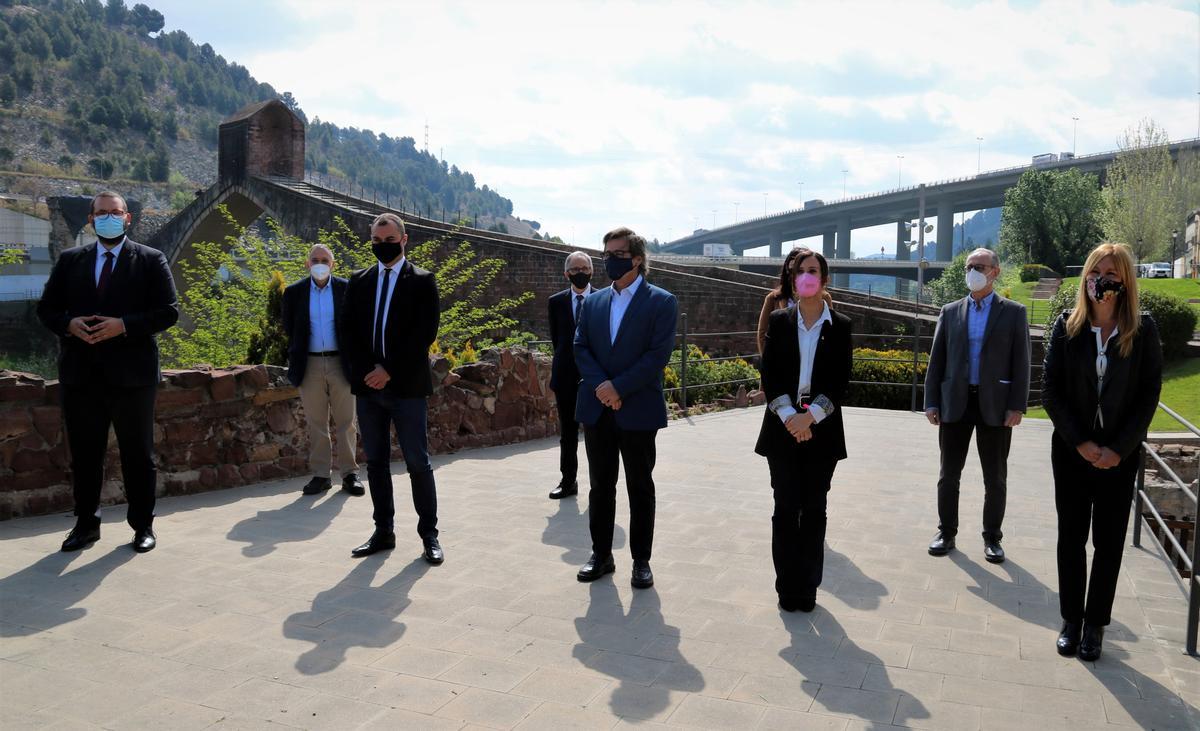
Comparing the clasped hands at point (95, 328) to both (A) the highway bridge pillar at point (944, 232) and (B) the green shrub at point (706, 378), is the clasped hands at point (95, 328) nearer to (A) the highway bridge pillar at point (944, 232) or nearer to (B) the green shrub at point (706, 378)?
(B) the green shrub at point (706, 378)

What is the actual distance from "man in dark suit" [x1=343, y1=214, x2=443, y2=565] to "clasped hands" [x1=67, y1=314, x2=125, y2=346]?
3.73 feet

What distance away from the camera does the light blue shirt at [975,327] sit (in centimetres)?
520

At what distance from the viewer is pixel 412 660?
11.5 feet

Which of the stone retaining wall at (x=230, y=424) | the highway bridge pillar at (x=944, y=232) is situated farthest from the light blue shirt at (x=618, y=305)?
the highway bridge pillar at (x=944, y=232)

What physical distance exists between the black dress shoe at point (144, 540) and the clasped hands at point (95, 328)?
1.02m

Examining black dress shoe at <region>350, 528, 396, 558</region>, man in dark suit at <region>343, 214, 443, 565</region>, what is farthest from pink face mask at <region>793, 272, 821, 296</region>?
black dress shoe at <region>350, 528, 396, 558</region>

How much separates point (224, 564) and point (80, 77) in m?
158

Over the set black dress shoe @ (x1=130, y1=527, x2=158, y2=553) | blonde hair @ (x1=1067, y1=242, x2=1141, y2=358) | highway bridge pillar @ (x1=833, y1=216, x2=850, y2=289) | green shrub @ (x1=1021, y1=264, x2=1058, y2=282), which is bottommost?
black dress shoe @ (x1=130, y1=527, x2=158, y2=553)

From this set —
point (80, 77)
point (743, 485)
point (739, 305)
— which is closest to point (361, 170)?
point (80, 77)

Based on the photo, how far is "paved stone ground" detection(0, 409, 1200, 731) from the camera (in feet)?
10.3

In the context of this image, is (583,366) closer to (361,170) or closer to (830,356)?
(830,356)

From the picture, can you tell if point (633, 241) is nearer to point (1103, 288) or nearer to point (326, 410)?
point (1103, 288)

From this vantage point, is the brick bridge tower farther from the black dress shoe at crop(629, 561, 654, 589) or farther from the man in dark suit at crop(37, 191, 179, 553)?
the black dress shoe at crop(629, 561, 654, 589)

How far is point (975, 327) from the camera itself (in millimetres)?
5246
